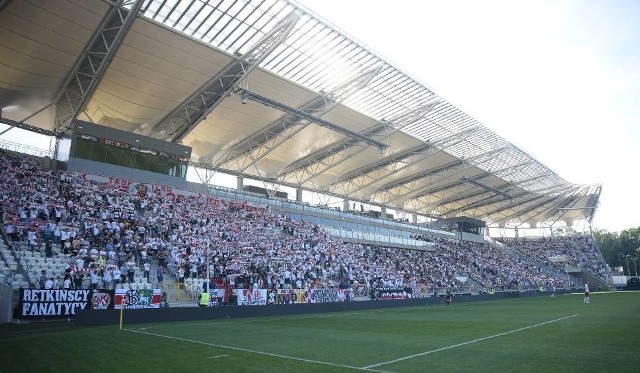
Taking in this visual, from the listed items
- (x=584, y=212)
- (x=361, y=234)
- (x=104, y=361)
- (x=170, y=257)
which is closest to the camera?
(x=104, y=361)

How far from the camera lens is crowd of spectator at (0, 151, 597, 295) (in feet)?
74.8

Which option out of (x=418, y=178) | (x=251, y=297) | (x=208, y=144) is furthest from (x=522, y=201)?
(x=251, y=297)

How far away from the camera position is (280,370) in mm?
8805

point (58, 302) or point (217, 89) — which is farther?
point (217, 89)

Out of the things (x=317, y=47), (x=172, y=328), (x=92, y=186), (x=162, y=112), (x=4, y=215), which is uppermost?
(x=317, y=47)

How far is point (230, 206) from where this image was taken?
129 feet

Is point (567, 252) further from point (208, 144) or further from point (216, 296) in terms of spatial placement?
point (216, 296)

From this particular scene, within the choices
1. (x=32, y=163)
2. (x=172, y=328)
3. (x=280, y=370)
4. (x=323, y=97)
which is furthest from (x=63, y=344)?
(x=323, y=97)

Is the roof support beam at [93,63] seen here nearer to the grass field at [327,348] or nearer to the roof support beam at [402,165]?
the grass field at [327,348]

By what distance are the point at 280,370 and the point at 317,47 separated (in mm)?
26483

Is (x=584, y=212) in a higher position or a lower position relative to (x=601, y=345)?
higher

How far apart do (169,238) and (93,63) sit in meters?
12.3

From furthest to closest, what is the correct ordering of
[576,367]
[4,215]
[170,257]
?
[170,257] < [4,215] < [576,367]

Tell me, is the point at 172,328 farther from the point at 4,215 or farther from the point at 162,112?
the point at 162,112
